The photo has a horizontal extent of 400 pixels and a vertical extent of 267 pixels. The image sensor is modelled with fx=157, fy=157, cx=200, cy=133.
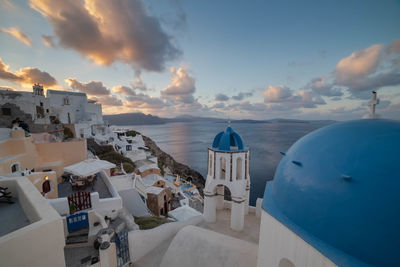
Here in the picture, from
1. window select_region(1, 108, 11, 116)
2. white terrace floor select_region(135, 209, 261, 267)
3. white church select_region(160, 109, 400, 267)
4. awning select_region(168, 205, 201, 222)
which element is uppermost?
window select_region(1, 108, 11, 116)

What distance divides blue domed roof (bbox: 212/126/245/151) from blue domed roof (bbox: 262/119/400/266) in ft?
15.1

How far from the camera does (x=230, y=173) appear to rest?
8273mm

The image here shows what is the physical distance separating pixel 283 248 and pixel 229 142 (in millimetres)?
5242

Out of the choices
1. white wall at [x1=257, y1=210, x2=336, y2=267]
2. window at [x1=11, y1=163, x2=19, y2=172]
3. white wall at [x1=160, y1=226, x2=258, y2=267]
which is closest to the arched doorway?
window at [x1=11, y1=163, x2=19, y2=172]

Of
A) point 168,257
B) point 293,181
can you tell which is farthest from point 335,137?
point 168,257

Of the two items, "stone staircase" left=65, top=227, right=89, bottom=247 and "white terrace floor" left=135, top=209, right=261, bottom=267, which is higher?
"stone staircase" left=65, top=227, right=89, bottom=247

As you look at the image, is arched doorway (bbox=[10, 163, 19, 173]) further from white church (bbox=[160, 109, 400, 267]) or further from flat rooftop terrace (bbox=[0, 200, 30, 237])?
white church (bbox=[160, 109, 400, 267])

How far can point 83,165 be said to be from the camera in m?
10.1

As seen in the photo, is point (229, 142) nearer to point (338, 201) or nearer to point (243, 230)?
point (243, 230)

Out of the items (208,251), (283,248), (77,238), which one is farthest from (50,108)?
(283,248)

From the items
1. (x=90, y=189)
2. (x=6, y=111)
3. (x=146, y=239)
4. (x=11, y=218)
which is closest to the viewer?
(x=11, y=218)

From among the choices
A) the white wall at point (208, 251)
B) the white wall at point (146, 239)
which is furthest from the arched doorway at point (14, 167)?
the white wall at point (208, 251)

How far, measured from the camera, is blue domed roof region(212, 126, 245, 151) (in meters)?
8.34

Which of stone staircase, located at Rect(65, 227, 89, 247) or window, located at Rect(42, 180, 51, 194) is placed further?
window, located at Rect(42, 180, 51, 194)
